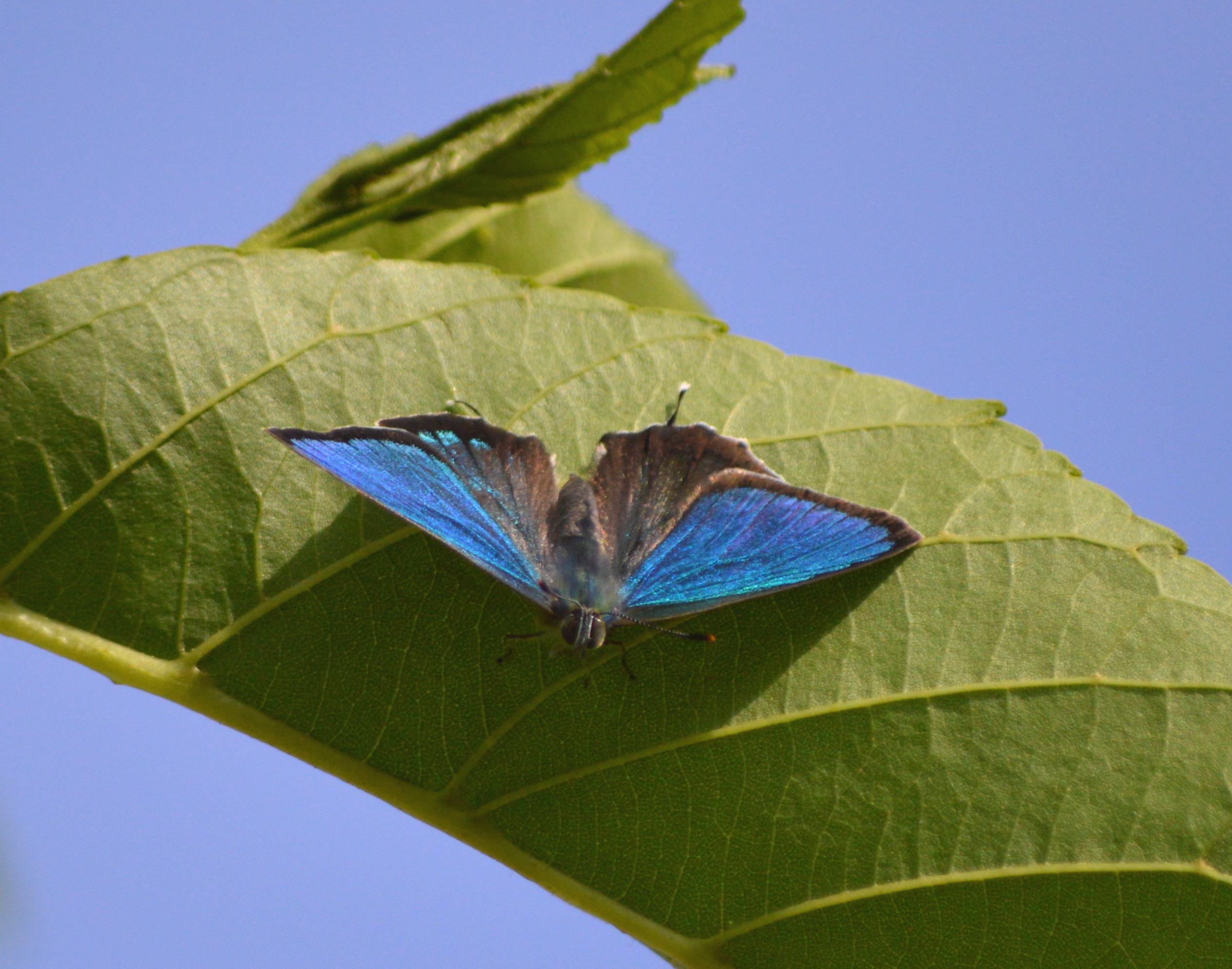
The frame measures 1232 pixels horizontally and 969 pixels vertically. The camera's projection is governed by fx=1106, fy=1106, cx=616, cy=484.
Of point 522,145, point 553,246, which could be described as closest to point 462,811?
point 522,145

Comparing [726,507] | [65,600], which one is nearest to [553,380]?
[726,507]

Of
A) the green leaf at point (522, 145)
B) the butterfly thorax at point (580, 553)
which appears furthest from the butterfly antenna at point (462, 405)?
the green leaf at point (522, 145)

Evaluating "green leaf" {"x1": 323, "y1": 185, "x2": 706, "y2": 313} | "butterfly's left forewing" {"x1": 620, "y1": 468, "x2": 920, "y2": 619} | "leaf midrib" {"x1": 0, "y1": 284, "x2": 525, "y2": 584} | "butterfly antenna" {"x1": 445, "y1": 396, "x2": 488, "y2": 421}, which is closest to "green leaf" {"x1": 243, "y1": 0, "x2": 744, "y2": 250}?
"green leaf" {"x1": 323, "y1": 185, "x2": 706, "y2": 313}

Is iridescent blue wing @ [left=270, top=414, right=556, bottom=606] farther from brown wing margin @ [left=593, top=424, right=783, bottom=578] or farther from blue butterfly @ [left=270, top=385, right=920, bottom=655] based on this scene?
brown wing margin @ [left=593, top=424, right=783, bottom=578]

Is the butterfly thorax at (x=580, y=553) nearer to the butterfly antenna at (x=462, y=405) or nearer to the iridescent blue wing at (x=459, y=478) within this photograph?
the iridescent blue wing at (x=459, y=478)

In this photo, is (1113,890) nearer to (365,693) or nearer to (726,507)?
(726,507)
